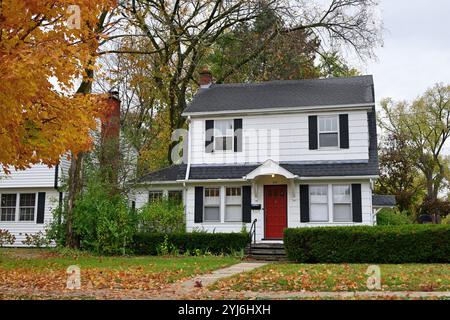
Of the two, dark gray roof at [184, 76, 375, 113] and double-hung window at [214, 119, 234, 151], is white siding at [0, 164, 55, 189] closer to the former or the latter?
dark gray roof at [184, 76, 375, 113]

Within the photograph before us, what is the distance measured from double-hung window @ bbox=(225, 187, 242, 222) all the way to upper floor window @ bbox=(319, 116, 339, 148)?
3.96 m

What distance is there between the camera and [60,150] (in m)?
11.8

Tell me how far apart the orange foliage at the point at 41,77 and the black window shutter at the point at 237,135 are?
9.80m

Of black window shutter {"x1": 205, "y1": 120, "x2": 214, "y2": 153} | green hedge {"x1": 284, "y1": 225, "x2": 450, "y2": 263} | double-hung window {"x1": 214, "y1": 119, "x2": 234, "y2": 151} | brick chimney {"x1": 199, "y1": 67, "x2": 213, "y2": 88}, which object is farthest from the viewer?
brick chimney {"x1": 199, "y1": 67, "x2": 213, "y2": 88}

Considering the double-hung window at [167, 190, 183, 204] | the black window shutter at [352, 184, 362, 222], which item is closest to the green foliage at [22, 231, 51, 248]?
the double-hung window at [167, 190, 183, 204]

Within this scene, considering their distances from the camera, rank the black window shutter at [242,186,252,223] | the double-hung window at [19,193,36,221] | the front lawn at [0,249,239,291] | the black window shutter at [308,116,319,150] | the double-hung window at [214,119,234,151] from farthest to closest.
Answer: the double-hung window at [19,193,36,221] → the double-hung window at [214,119,234,151] → the black window shutter at [242,186,252,223] → the black window shutter at [308,116,319,150] → the front lawn at [0,249,239,291]

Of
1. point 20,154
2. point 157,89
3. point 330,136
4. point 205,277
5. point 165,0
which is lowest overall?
point 205,277

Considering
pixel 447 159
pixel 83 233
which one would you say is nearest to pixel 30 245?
pixel 83 233

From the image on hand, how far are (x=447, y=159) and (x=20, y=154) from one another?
52.7 m

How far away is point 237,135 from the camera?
22000 mm

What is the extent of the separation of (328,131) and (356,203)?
3.14m

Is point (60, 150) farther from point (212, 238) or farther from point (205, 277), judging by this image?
point (212, 238)

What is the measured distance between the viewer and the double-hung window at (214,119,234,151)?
72.5 feet

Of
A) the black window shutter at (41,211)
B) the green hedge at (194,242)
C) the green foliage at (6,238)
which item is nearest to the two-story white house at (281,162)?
the green hedge at (194,242)
